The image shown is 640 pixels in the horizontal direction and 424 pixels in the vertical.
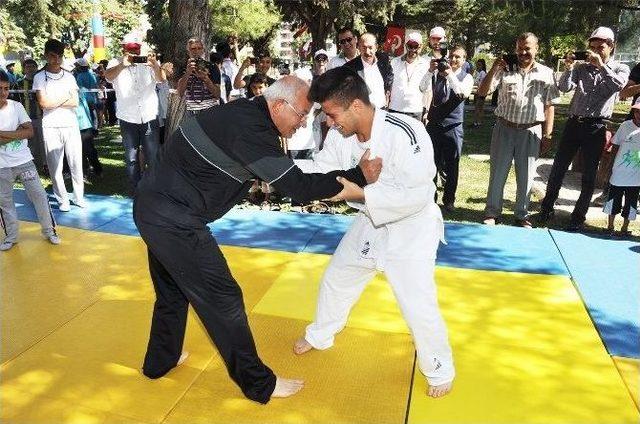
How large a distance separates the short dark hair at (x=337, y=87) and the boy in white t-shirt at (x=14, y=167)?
11.0 feet

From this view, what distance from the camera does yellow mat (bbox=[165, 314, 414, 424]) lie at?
2654 millimetres

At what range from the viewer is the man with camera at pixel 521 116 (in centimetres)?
541

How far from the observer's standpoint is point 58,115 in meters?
5.92

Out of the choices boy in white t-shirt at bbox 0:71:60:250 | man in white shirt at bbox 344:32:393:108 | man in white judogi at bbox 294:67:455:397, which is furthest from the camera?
man in white shirt at bbox 344:32:393:108

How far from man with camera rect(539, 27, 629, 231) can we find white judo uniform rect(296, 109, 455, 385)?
3.64 meters

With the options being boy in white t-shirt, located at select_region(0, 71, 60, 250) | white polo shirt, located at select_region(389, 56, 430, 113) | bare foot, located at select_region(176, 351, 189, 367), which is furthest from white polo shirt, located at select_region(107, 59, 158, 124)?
bare foot, located at select_region(176, 351, 189, 367)

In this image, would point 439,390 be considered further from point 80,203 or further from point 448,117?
point 80,203

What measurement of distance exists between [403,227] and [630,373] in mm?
1698

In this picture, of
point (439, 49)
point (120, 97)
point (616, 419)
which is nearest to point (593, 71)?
point (439, 49)

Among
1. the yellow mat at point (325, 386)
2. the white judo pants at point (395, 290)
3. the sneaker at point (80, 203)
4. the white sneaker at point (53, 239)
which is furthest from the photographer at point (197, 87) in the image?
the white judo pants at point (395, 290)

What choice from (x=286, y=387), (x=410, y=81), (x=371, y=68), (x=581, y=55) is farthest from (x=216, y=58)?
(x=286, y=387)

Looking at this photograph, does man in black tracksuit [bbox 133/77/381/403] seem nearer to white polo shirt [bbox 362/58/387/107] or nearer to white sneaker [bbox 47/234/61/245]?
white sneaker [bbox 47/234/61/245]

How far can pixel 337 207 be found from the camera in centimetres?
654

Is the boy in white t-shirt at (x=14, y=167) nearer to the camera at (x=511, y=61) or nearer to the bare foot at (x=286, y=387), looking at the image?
the bare foot at (x=286, y=387)
